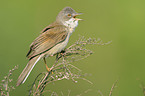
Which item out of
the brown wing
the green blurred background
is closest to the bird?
the brown wing

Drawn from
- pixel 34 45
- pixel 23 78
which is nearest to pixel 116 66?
pixel 34 45

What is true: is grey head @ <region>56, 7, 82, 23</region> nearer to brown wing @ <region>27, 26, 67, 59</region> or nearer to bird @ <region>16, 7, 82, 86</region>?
bird @ <region>16, 7, 82, 86</region>

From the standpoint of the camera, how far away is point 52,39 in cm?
391

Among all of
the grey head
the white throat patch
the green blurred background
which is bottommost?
the green blurred background

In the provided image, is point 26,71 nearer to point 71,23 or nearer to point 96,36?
point 71,23

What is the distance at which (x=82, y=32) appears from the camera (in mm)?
5676

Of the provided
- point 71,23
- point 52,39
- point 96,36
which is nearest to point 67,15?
point 71,23

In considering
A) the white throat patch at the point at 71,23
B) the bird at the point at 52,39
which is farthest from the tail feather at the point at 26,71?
the white throat patch at the point at 71,23

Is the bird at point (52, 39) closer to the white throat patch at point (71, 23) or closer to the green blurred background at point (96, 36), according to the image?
the white throat patch at point (71, 23)

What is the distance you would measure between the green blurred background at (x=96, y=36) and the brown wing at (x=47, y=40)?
112 cm

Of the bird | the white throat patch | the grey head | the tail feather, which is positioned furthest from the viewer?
the grey head

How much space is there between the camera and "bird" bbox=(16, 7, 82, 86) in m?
3.54

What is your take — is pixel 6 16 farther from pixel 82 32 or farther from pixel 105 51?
pixel 105 51

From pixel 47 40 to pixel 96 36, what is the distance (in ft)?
6.22
